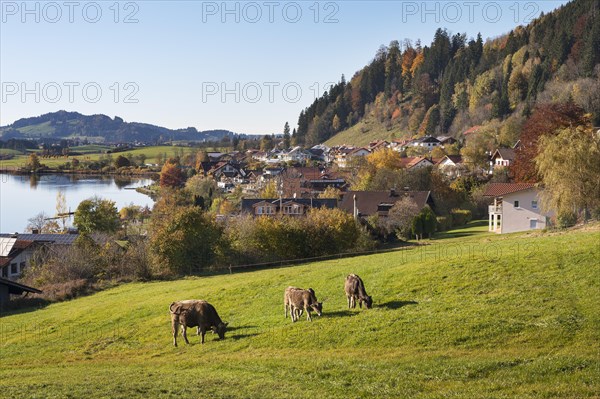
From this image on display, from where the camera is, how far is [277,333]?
63.1 ft

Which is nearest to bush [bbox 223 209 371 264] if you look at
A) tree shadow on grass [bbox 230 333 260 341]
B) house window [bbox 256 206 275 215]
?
house window [bbox 256 206 275 215]

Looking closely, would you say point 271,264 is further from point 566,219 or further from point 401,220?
point 566,219

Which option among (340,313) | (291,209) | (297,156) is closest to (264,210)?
(291,209)

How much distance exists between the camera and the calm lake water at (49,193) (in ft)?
340

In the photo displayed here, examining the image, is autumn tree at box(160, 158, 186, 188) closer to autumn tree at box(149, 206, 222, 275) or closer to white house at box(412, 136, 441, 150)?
white house at box(412, 136, 441, 150)

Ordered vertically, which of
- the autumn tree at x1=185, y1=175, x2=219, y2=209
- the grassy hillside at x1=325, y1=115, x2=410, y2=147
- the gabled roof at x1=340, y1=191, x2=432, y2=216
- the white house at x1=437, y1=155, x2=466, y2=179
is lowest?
the gabled roof at x1=340, y1=191, x2=432, y2=216

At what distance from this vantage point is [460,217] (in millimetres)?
69312

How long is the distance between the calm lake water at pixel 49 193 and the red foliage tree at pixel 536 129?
6722 cm

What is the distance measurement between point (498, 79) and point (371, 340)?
483 feet

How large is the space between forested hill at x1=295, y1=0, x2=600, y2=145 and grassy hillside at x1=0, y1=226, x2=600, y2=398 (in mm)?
91998

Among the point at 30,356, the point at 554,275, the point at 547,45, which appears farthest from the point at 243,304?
the point at 547,45

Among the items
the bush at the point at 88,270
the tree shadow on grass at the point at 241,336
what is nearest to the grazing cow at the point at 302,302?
the tree shadow on grass at the point at 241,336

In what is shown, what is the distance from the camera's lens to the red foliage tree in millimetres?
60812

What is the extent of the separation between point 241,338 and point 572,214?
3147 centimetres
